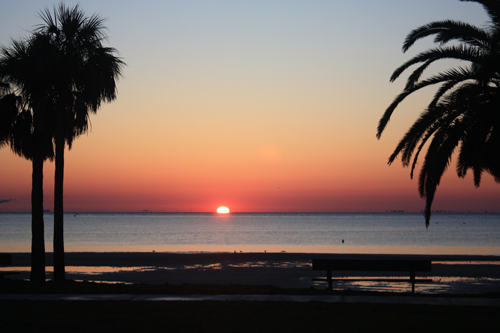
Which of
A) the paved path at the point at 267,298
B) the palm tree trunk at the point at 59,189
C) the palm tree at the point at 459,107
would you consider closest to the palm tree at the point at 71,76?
the palm tree trunk at the point at 59,189

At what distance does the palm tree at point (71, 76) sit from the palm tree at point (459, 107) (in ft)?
34.4

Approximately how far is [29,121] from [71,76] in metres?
2.77

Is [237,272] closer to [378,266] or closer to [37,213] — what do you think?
[37,213]

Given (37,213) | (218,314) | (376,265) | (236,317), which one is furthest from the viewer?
(37,213)

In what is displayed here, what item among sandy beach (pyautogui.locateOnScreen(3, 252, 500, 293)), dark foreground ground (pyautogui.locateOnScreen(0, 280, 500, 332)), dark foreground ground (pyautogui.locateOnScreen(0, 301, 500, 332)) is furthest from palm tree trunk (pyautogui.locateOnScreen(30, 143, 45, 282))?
dark foreground ground (pyautogui.locateOnScreen(0, 301, 500, 332))

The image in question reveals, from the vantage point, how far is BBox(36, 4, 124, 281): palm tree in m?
18.0

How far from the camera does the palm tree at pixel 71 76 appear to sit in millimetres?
18000

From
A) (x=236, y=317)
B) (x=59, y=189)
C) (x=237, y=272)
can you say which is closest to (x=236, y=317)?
(x=236, y=317)

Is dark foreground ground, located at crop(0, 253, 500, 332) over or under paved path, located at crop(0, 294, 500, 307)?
over

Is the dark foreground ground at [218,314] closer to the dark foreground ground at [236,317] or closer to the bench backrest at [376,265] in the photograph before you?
the dark foreground ground at [236,317]

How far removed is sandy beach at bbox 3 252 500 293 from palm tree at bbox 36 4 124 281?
22.7 feet

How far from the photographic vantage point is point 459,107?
14.6 m

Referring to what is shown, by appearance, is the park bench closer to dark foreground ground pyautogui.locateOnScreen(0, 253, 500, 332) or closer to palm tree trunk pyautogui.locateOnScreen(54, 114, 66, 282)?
dark foreground ground pyautogui.locateOnScreen(0, 253, 500, 332)

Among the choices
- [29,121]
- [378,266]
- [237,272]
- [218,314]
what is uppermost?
[29,121]
